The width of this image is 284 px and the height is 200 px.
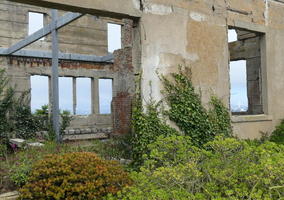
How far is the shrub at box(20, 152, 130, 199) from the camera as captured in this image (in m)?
4.54

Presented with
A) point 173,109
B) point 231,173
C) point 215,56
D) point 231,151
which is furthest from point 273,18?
point 231,173

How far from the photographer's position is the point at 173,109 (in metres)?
6.69

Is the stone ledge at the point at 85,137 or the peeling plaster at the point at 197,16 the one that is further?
the stone ledge at the point at 85,137

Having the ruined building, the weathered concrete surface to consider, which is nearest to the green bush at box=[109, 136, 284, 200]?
the ruined building

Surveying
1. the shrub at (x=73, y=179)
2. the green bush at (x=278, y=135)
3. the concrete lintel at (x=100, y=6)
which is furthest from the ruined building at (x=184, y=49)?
the shrub at (x=73, y=179)

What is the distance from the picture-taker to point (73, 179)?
4.62 m

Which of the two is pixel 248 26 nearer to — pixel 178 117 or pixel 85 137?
pixel 178 117

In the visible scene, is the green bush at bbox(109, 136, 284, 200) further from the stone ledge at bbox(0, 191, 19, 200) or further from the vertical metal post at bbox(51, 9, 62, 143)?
the vertical metal post at bbox(51, 9, 62, 143)

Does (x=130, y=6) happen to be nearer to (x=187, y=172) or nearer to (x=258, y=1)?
(x=187, y=172)

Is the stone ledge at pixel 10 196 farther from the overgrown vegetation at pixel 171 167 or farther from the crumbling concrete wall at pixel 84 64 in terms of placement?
the crumbling concrete wall at pixel 84 64

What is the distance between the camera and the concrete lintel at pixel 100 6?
5532 millimetres

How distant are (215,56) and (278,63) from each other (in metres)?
2.55

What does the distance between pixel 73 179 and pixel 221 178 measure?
199cm

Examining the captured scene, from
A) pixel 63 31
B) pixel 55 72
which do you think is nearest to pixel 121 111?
pixel 55 72
